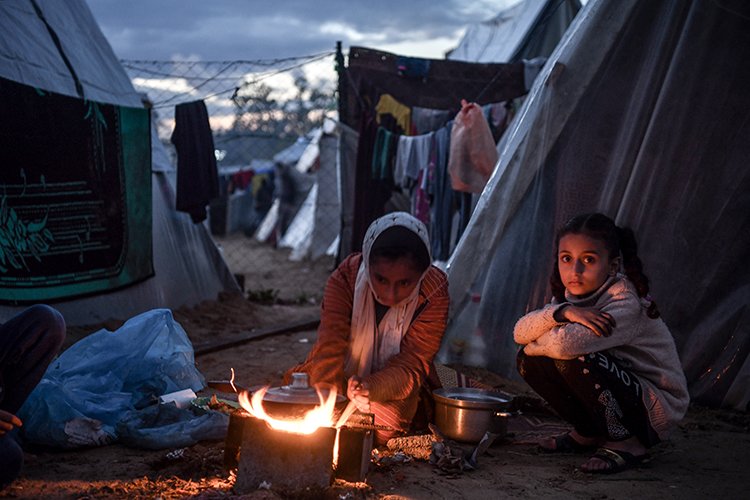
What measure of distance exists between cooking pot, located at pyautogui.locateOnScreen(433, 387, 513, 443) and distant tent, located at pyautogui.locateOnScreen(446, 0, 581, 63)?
6183mm

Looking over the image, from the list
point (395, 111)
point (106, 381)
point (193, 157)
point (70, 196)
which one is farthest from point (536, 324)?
point (395, 111)

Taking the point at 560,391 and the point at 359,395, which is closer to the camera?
the point at 359,395

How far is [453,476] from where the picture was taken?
8.99 ft

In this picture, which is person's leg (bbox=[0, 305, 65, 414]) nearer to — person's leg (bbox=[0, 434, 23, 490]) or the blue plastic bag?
person's leg (bbox=[0, 434, 23, 490])

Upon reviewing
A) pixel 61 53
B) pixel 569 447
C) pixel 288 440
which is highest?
pixel 61 53

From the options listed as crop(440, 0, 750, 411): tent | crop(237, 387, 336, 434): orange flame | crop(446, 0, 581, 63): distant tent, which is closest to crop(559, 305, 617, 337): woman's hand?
crop(237, 387, 336, 434): orange flame

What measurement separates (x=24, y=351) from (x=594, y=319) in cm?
201

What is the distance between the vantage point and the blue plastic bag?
9.98 ft

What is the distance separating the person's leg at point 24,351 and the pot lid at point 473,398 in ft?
5.08

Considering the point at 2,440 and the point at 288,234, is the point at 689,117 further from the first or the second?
the point at 288,234

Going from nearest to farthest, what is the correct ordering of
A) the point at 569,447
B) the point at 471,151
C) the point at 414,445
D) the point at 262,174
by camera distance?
the point at 414,445 < the point at 569,447 < the point at 471,151 < the point at 262,174

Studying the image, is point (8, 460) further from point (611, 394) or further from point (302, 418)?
point (611, 394)

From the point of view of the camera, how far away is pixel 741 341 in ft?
13.1

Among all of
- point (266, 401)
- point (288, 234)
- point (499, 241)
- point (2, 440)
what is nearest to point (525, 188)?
point (499, 241)
